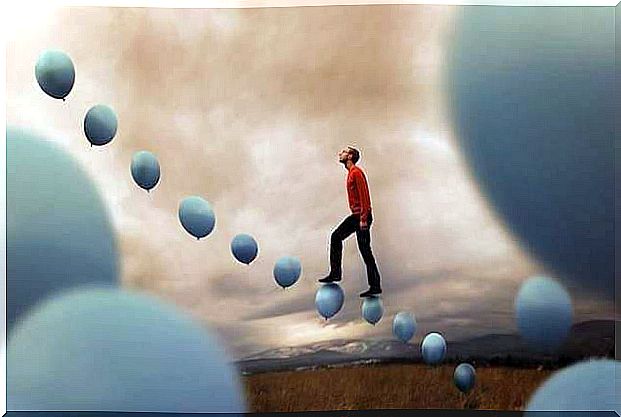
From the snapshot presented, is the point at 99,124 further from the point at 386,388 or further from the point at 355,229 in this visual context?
the point at 386,388

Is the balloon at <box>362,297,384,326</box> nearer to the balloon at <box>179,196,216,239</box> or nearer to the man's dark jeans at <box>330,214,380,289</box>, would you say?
the man's dark jeans at <box>330,214,380,289</box>

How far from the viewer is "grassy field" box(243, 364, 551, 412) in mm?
2688

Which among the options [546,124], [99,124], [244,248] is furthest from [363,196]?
[99,124]

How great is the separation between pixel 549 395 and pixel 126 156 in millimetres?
1677

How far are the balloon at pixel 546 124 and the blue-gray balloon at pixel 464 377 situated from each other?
45cm

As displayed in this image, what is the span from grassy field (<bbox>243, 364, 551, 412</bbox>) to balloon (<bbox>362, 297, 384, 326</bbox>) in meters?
0.17

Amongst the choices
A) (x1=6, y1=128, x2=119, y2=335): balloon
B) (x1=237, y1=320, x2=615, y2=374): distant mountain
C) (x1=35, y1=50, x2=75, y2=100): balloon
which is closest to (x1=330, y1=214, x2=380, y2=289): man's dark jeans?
(x1=237, y1=320, x2=615, y2=374): distant mountain

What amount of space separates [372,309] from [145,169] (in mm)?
916

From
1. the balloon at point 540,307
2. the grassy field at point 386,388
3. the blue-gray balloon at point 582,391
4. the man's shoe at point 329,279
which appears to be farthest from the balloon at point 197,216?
the blue-gray balloon at point 582,391

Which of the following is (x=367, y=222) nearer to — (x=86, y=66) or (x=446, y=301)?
(x=446, y=301)

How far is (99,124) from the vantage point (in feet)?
8.74

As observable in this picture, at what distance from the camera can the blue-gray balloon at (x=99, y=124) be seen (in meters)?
2.66

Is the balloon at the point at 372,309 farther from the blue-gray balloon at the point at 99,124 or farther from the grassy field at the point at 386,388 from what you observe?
the blue-gray balloon at the point at 99,124

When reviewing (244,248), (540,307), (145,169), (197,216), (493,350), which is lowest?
(493,350)
